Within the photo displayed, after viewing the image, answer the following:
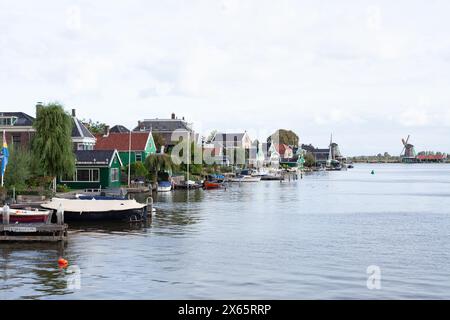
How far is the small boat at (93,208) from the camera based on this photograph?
50844mm

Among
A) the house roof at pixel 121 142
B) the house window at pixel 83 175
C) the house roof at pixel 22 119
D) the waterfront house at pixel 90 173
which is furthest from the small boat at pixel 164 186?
the house roof at pixel 22 119

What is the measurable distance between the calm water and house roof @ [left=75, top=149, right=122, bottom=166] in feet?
92.5

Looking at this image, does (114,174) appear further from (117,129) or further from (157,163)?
(117,129)

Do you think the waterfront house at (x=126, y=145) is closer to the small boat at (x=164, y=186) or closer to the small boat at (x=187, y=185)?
the small boat at (x=187, y=185)

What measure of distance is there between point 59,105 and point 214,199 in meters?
21.6

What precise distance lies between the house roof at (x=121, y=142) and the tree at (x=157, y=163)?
1040 centimetres

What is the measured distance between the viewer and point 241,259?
35500 mm

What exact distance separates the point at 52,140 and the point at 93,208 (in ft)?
82.4

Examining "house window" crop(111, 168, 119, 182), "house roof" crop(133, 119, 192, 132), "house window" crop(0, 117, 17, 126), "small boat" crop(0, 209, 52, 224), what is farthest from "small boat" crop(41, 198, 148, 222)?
"house roof" crop(133, 119, 192, 132)

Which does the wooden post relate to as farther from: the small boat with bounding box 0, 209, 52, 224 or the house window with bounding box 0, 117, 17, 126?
the house window with bounding box 0, 117, 17, 126

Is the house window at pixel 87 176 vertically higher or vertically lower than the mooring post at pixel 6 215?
higher
